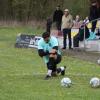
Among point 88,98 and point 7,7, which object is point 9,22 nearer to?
point 7,7

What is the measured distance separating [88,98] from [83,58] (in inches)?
433

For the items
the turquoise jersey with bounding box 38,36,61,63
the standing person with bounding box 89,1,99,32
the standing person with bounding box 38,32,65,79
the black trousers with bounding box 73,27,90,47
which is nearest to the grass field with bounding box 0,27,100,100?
the standing person with bounding box 38,32,65,79

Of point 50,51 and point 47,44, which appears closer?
point 50,51

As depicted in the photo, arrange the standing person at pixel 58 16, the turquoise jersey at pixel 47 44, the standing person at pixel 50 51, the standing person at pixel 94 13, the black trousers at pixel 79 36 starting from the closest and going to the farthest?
the standing person at pixel 50 51 < the turquoise jersey at pixel 47 44 < the standing person at pixel 94 13 < the black trousers at pixel 79 36 < the standing person at pixel 58 16

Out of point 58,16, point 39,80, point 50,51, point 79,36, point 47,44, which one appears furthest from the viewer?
point 58,16

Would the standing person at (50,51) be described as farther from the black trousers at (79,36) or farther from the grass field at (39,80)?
the black trousers at (79,36)

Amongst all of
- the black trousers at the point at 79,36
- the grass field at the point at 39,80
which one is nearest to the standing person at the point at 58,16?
the black trousers at the point at 79,36

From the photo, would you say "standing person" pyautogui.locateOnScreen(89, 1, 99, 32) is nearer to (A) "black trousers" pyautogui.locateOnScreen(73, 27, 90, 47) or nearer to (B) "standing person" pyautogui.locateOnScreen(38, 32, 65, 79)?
(A) "black trousers" pyautogui.locateOnScreen(73, 27, 90, 47)

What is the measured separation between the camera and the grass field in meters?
13.0

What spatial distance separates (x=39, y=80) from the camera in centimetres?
1577

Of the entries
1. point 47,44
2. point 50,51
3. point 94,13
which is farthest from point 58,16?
point 50,51

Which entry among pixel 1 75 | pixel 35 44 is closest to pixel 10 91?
pixel 1 75

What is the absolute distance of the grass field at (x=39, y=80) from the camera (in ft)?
42.6

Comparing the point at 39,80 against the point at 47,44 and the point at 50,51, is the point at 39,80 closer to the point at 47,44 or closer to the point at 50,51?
the point at 50,51
